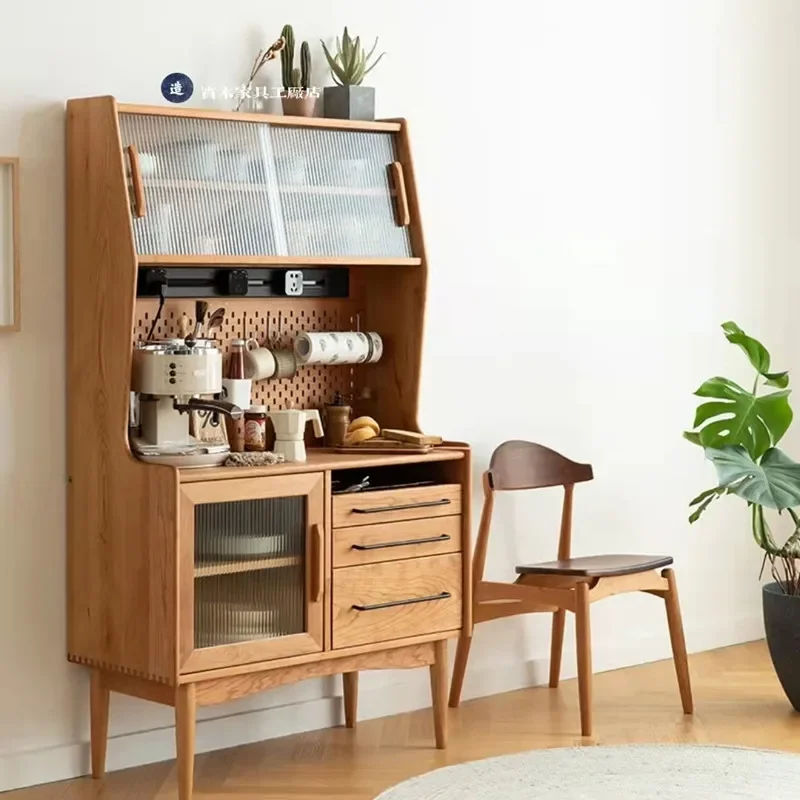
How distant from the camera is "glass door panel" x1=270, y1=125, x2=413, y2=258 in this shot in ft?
13.3

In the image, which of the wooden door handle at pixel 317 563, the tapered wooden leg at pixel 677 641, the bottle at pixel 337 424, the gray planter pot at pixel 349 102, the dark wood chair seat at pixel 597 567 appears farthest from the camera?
the tapered wooden leg at pixel 677 641

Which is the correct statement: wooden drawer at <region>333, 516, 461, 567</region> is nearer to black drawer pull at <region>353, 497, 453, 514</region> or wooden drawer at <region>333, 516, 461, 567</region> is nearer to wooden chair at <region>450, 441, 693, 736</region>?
black drawer pull at <region>353, 497, 453, 514</region>

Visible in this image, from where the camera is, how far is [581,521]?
517 cm

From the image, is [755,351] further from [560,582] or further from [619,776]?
[619,776]

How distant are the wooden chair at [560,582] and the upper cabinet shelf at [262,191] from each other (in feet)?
2.81

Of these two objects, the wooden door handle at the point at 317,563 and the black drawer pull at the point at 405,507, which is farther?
the black drawer pull at the point at 405,507

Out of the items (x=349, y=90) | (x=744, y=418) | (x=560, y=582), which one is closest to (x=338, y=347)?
(x=349, y=90)

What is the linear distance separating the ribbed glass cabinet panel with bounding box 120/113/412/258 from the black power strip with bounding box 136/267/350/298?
185 mm

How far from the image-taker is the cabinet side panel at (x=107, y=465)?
3.67m

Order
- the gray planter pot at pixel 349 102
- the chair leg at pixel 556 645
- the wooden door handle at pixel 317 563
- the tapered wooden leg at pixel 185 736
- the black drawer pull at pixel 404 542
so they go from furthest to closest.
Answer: the chair leg at pixel 556 645 → the gray planter pot at pixel 349 102 → the black drawer pull at pixel 404 542 → the wooden door handle at pixel 317 563 → the tapered wooden leg at pixel 185 736

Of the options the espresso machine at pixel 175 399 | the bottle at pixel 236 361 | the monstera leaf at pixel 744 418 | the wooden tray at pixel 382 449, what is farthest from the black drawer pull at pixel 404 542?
the monstera leaf at pixel 744 418

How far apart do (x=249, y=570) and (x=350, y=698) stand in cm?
83

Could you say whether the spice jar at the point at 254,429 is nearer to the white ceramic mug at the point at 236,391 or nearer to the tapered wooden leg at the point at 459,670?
the white ceramic mug at the point at 236,391

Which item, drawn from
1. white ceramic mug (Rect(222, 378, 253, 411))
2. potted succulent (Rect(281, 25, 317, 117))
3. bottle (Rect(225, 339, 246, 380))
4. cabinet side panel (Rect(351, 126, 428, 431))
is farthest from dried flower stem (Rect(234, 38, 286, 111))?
white ceramic mug (Rect(222, 378, 253, 411))
